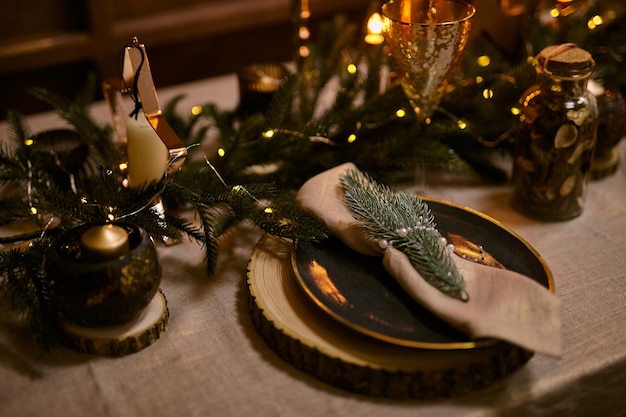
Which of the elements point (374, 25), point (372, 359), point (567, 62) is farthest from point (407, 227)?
point (374, 25)

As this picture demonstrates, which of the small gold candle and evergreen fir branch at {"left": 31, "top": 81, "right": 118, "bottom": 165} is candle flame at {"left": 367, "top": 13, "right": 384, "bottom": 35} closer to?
evergreen fir branch at {"left": 31, "top": 81, "right": 118, "bottom": 165}

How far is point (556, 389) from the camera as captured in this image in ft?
2.01

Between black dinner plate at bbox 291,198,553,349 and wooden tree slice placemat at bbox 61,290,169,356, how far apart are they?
0.50ft

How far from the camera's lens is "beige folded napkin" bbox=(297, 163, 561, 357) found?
1.88ft

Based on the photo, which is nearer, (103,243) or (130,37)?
(103,243)

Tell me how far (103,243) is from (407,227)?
299 mm

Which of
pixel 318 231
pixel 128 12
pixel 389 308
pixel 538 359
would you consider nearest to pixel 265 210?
pixel 318 231

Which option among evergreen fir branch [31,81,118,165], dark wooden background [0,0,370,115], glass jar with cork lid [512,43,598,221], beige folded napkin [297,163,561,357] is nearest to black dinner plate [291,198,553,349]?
beige folded napkin [297,163,561,357]

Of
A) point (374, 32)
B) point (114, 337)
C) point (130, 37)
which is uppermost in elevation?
point (374, 32)

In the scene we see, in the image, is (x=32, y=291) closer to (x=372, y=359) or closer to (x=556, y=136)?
(x=372, y=359)

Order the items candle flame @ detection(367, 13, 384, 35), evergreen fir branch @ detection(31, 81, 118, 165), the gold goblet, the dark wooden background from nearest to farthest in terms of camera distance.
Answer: the gold goblet < evergreen fir branch @ detection(31, 81, 118, 165) < candle flame @ detection(367, 13, 384, 35) < the dark wooden background

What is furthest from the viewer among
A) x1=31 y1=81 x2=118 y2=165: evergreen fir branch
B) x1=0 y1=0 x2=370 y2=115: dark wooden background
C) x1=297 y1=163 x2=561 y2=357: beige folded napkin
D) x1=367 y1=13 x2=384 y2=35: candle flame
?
x1=0 y1=0 x2=370 y2=115: dark wooden background

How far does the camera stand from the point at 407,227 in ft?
2.27

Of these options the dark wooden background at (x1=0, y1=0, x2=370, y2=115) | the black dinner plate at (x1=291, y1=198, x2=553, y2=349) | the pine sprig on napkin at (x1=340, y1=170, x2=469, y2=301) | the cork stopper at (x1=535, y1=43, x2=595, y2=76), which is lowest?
the dark wooden background at (x1=0, y1=0, x2=370, y2=115)
